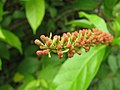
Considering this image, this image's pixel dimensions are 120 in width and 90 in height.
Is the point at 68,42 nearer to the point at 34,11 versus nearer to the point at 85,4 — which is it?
the point at 34,11

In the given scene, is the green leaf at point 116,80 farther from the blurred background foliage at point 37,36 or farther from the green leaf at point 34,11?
the green leaf at point 34,11

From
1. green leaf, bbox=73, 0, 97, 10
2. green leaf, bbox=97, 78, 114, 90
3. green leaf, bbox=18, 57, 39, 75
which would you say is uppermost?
green leaf, bbox=73, 0, 97, 10

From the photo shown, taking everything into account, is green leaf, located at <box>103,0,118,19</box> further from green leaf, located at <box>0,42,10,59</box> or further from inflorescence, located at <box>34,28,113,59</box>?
inflorescence, located at <box>34,28,113,59</box>

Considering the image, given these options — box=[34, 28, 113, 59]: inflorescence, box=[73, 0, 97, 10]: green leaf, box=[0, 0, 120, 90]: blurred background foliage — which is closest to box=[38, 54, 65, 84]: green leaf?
box=[0, 0, 120, 90]: blurred background foliage

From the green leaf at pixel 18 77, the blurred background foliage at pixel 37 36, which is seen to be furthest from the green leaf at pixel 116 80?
the green leaf at pixel 18 77

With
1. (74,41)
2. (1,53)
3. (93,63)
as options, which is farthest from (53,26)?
(74,41)

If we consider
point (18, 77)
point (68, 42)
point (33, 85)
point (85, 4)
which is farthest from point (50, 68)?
point (68, 42)

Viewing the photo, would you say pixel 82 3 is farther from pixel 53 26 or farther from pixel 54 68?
pixel 54 68

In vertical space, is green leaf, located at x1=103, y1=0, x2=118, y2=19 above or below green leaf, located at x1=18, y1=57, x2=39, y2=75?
above
